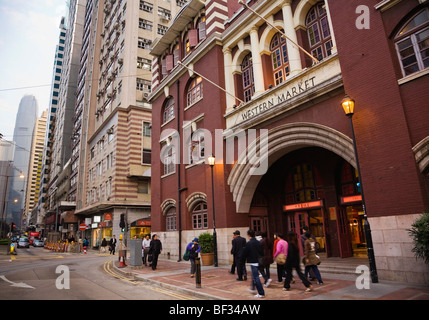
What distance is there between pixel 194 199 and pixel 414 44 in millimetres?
13710

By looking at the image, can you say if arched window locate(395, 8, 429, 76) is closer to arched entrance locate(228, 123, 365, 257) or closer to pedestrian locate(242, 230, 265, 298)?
arched entrance locate(228, 123, 365, 257)

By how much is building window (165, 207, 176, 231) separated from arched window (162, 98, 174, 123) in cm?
708

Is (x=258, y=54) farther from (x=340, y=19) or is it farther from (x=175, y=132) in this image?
(x=175, y=132)

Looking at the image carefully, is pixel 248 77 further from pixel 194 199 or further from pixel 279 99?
pixel 194 199

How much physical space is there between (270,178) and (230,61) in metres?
7.61

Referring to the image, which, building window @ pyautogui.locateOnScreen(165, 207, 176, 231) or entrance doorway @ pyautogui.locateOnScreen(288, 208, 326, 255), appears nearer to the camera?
entrance doorway @ pyautogui.locateOnScreen(288, 208, 326, 255)

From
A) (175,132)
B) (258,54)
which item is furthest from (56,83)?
(258,54)

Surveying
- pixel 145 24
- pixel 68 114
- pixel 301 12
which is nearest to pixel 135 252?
pixel 301 12

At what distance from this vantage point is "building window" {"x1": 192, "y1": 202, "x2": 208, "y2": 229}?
18359 millimetres

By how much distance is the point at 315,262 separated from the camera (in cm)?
902

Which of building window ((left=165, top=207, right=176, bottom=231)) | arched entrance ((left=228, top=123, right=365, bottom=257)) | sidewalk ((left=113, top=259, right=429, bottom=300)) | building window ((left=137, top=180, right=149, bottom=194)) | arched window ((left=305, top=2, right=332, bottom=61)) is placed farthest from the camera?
building window ((left=137, top=180, right=149, bottom=194))

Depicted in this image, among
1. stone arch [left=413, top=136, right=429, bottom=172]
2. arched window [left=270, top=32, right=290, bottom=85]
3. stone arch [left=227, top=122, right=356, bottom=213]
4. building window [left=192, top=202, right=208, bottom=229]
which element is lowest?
building window [left=192, top=202, right=208, bottom=229]

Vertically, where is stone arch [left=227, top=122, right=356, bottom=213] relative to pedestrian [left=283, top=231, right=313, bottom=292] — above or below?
above

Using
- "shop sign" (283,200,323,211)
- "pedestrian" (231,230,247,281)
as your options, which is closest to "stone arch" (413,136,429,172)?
"pedestrian" (231,230,247,281)
